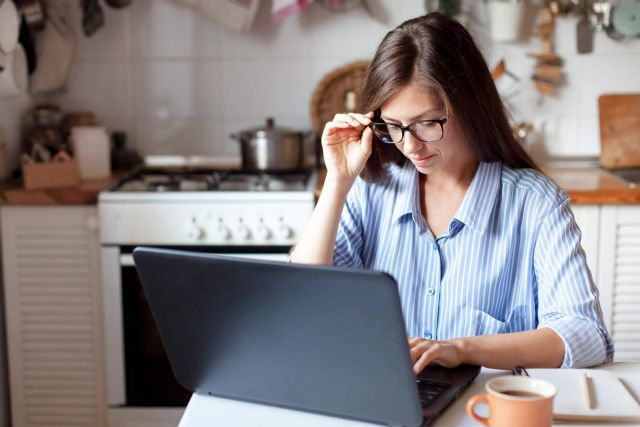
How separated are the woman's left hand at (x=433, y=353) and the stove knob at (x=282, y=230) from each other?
1.30 m

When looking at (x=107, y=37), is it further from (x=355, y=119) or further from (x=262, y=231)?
(x=355, y=119)

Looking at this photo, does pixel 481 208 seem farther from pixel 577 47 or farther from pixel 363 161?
pixel 577 47

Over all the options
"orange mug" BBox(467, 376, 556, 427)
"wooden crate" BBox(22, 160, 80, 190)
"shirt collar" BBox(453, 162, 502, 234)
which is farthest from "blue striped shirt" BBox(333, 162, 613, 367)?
"wooden crate" BBox(22, 160, 80, 190)

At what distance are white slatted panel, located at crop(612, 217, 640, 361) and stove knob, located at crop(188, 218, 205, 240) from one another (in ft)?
3.96

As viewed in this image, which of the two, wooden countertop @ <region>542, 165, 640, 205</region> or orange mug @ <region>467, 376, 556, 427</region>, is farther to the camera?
wooden countertop @ <region>542, 165, 640, 205</region>

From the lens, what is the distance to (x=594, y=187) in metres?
2.72

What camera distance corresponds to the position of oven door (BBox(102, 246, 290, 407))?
2725 mm

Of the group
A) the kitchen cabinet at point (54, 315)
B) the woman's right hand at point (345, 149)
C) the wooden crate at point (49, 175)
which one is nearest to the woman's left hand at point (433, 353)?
the woman's right hand at point (345, 149)

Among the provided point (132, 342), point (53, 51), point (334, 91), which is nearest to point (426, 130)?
point (132, 342)

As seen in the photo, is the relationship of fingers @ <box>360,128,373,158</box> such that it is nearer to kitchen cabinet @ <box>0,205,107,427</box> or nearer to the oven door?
the oven door

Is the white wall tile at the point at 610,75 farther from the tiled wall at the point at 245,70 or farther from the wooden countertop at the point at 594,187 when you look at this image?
the wooden countertop at the point at 594,187

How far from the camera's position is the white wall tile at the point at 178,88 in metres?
3.23

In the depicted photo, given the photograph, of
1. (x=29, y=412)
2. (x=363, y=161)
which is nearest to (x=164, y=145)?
(x=29, y=412)

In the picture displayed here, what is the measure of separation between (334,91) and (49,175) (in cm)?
99
